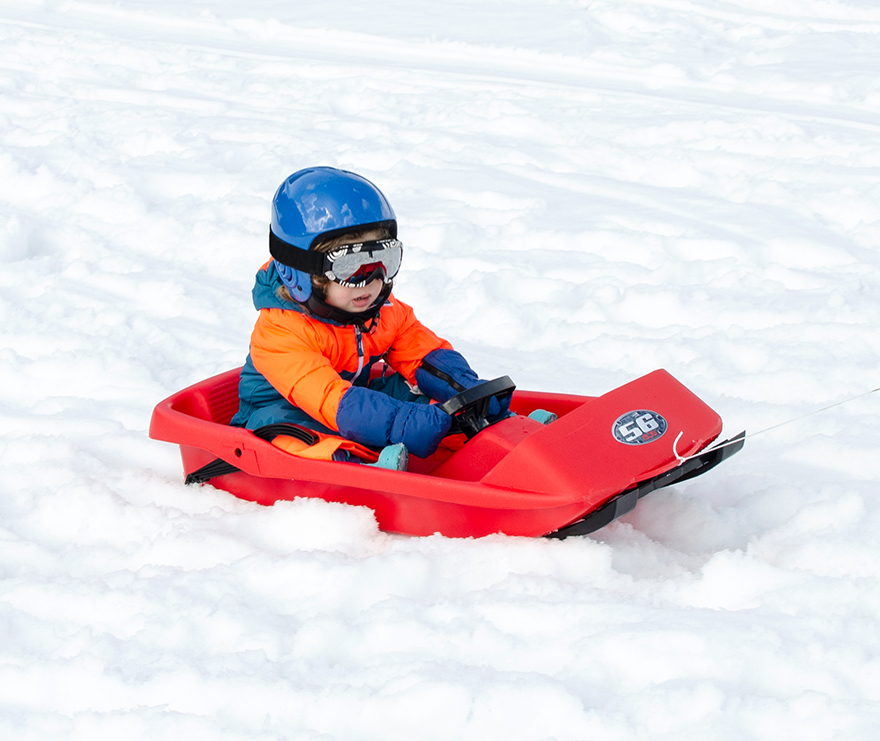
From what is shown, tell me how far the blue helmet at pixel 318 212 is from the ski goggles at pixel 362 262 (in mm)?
46

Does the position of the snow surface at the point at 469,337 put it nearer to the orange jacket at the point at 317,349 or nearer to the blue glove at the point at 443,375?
the orange jacket at the point at 317,349

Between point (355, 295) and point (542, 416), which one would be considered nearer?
point (355, 295)

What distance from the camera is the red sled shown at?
7.48 ft

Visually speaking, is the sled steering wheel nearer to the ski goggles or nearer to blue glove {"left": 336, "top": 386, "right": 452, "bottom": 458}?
blue glove {"left": 336, "top": 386, "right": 452, "bottom": 458}

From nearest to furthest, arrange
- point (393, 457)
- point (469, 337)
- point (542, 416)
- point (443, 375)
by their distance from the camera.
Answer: point (393, 457) < point (542, 416) < point (443, 375) < point (469, 337)

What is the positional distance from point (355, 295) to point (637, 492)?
92 centimetres

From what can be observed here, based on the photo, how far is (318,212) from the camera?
8.52 ft

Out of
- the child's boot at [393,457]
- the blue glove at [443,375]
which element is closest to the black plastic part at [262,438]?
the child's boot at [393,457]

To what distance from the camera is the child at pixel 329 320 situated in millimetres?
2590

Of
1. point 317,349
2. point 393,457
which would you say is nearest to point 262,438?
point 317,349

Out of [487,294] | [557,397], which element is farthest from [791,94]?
[557,397]

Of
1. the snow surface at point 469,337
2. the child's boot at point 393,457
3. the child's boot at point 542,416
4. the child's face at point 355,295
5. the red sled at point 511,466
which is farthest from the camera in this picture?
the child's boot at point 542,416

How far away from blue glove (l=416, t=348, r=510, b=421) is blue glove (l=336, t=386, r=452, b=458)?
0.36 meters

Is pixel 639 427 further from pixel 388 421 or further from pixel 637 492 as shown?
pixel 388 421
